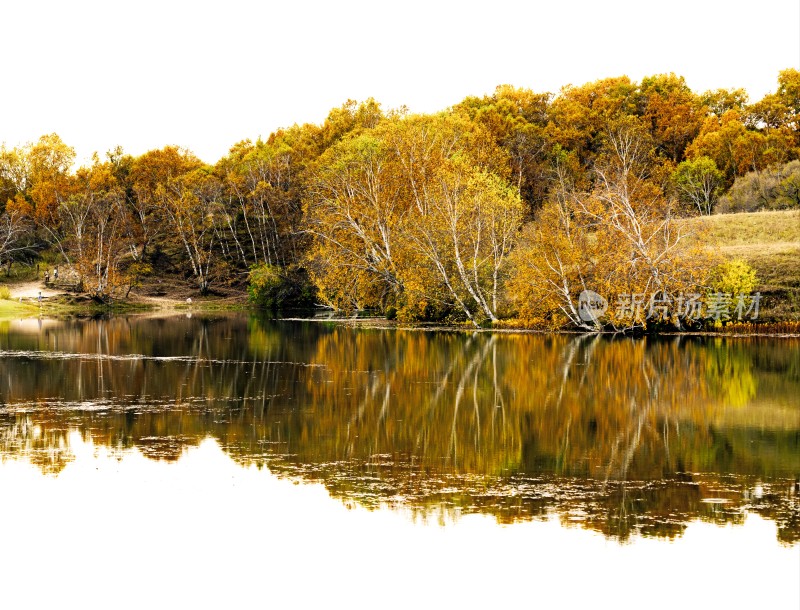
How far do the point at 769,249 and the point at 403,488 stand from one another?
4008 cm

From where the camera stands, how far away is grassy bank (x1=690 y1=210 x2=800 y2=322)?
43000 mm

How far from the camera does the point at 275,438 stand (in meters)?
17.0

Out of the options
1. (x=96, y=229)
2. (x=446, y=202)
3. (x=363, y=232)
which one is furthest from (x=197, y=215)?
(x=446, y=202)

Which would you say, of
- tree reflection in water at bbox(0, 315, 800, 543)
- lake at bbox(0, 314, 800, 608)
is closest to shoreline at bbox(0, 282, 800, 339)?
tree reflection in water at bbox(0, 315, 800, 543)

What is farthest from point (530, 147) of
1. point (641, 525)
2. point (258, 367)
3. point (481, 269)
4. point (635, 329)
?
point (641, 525)

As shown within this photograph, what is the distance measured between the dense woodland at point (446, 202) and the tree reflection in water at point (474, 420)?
8.80m

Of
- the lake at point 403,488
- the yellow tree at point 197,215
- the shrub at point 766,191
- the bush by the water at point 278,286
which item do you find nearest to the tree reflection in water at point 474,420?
the lake at point 403,488

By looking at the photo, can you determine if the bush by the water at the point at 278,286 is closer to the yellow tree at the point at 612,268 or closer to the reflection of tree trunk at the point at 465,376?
the yellow tree at the point at 612,268

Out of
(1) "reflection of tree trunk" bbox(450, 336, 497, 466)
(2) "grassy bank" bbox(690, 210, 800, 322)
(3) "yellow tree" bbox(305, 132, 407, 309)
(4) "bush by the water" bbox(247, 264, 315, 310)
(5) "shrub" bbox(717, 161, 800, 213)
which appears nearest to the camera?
(1) "reflection of tree trunk" bbox(450, 336, 497, 466)

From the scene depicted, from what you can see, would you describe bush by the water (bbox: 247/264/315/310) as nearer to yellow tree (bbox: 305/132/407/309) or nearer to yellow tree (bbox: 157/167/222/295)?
yellow tree (bbox: 157/167/222/295)

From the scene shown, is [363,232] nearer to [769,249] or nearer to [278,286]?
[769,249]

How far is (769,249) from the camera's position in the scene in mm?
48094

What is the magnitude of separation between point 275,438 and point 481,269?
109ft

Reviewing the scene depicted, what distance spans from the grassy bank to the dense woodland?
2733mm
